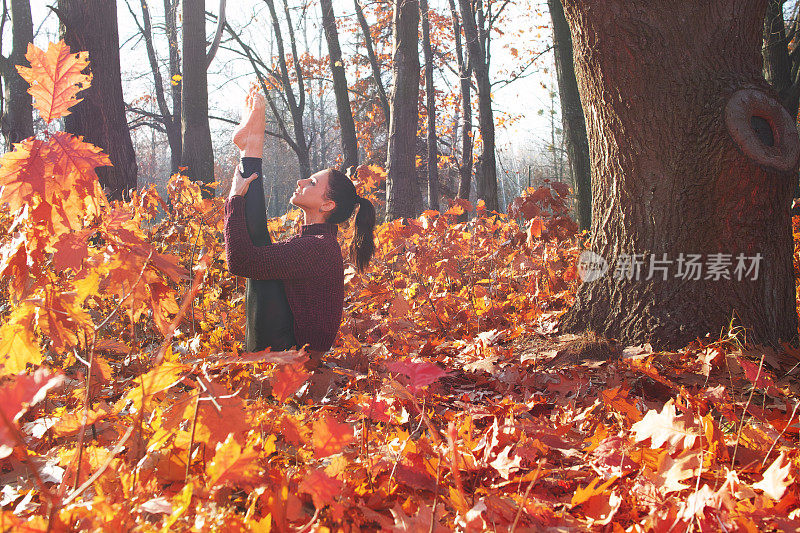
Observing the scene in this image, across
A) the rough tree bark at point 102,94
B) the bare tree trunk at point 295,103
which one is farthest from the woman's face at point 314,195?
the bare tree trunk at point 295,103

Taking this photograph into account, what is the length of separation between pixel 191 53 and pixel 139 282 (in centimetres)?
832

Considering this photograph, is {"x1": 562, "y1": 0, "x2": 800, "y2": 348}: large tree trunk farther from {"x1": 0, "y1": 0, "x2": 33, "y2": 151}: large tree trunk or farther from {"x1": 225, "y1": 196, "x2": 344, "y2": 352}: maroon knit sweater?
{"x1": 0, "y1": 0, "x2": 33, "y2": 151}: large tree trunk

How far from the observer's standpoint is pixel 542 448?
5.29ft

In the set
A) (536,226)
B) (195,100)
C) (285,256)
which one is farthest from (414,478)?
(195,100)

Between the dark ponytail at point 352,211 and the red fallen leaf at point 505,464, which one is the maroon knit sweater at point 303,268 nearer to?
the dark ponytail at point 352,211

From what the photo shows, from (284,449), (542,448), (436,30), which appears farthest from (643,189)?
(436,30)

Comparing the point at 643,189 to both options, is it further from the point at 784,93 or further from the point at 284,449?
the point at 784,93

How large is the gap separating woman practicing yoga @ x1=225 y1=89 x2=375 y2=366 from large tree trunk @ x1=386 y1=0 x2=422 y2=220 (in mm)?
5038

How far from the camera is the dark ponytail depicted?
116 inches

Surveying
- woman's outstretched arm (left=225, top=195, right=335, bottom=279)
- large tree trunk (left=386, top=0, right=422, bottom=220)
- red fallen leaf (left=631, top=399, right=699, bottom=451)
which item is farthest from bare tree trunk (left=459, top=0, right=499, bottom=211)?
red fallen leaf (left=631, top=399, right=699, bottom=451)

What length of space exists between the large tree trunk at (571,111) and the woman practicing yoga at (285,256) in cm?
523

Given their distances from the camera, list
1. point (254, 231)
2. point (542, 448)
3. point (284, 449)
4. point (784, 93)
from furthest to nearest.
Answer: point (784, 93), point (254, 231), point (284, 449), point (542, 448)

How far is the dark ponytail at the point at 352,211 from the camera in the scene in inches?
116

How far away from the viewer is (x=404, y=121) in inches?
327
